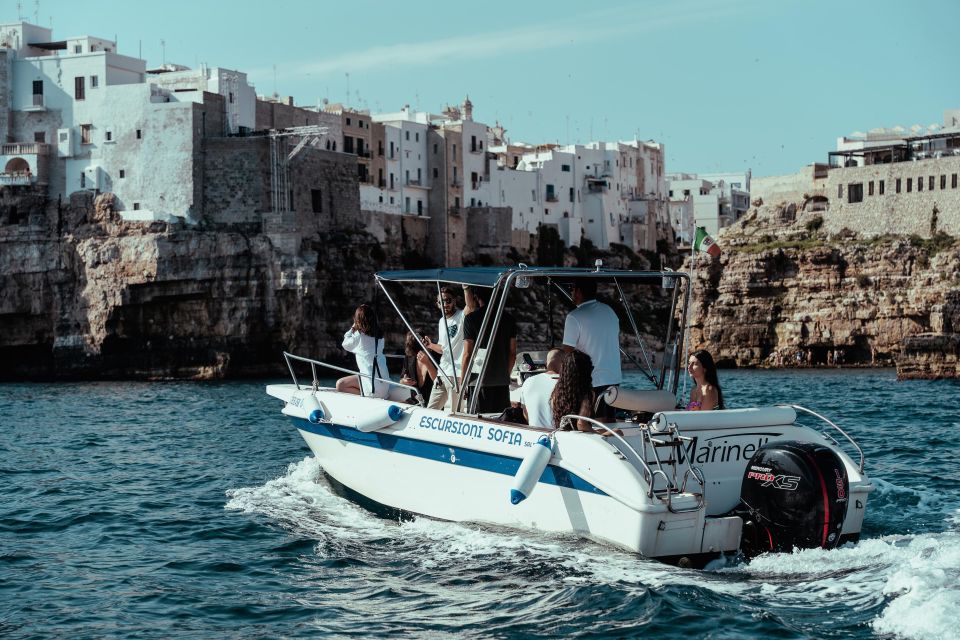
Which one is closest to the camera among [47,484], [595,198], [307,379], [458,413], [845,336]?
[458,413]

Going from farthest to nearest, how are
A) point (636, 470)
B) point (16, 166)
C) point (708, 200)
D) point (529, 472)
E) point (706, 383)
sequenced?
point (708, 200) < point (16, 166) < point (706, 383) < point (529, 472) < point (636, 470)

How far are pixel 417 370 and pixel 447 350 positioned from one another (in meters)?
1.57

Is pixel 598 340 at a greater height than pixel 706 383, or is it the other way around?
pixel 598 340

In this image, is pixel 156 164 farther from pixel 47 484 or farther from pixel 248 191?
pixel 47 484

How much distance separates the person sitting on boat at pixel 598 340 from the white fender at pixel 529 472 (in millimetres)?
803

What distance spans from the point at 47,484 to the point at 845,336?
143 feet

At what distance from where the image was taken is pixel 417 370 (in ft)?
42.4

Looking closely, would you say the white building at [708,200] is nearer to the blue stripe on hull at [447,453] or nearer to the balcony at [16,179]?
the balcony at [16,179]

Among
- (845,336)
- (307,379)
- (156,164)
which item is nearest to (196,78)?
(156,164)

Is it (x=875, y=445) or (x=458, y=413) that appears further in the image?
(x=875, y=445)

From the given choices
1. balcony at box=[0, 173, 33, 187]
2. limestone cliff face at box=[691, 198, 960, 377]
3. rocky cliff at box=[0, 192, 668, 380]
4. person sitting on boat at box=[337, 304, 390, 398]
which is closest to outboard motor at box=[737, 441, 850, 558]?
person sitting on boat at box=[337, 304, 390, 398]

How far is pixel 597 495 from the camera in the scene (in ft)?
31.4

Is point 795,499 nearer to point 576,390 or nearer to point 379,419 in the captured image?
point 576,390

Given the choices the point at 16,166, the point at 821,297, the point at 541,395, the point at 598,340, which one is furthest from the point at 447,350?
the point at 821,297
